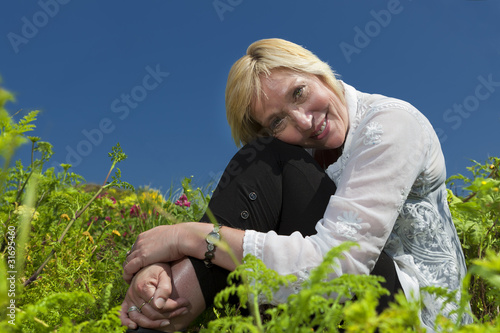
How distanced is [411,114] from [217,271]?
3.66ft

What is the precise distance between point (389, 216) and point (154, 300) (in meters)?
1.06

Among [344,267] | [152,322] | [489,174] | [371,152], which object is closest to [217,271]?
[152,322]

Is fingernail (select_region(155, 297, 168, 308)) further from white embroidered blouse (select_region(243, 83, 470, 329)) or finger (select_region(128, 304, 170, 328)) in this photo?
white embroidered blouse (select_region(243, 83, 470, 329))

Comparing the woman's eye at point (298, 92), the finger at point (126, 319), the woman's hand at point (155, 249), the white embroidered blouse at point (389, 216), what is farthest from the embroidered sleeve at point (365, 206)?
the finger at point (126, 319)

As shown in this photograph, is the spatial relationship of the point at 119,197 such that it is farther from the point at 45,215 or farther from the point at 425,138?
the point at 425,138

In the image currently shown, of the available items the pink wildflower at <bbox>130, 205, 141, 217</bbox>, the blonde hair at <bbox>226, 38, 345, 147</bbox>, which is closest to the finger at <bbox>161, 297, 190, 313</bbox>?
the blonde hair at <bbox>226, 38, 345, 147</bbox>

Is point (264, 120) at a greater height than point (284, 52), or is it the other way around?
point (284, 52)

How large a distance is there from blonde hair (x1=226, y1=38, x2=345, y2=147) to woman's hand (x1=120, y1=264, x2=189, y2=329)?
3.35 feet

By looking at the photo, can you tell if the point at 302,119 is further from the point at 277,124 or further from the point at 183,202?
the point at 183,202

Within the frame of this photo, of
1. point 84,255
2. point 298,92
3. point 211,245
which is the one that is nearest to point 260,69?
point 298,92

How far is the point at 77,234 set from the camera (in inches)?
140

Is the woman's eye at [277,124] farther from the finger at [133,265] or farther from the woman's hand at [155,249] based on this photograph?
the finger at [133,265]

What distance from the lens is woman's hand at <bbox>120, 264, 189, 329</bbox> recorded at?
2.18 meters

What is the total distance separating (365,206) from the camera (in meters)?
2.03
